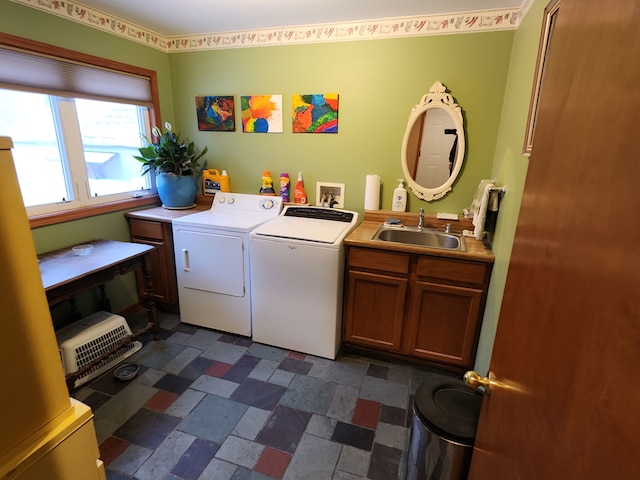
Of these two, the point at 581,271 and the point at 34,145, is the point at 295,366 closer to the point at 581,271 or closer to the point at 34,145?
the point at 581,271

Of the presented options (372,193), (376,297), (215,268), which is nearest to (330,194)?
(372,193)

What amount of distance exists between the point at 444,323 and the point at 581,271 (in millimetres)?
1837

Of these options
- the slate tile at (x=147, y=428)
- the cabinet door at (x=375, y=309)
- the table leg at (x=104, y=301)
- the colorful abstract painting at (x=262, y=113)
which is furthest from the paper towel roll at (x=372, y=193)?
the table leg at (x=104, y=301)

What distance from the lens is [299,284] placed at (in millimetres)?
2324

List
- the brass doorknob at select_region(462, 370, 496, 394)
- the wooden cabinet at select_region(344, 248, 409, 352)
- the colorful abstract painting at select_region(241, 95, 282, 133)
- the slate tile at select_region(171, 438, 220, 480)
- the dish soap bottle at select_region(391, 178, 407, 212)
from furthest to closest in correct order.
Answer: the colorful abstract painting at select_region(241, 95, 282, 133)
the dish soap bottle at select_region(391, 178, 407, 212)
the wooden cabinet at select_region(344, 248, 409, 352)
the slate tile at select_region(171, 438, 220, 480)
the brass doorknob at select_region(462, 370, 496, 394)

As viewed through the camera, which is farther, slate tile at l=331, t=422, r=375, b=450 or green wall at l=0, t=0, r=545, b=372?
green wall at l=0, t=0, r=545, b=372

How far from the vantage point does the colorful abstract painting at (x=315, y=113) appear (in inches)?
105

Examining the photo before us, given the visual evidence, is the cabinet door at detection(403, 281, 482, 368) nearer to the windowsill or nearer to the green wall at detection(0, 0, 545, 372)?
the green wall at detection(0, 0, 545, 372)

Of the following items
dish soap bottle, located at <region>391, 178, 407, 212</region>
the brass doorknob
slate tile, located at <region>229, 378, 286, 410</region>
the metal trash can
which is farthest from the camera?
dish soap bottle, located at <region>391, 178, 407, 212</region>

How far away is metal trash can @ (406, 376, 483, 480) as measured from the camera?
1246 mm

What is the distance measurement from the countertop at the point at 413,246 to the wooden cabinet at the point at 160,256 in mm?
1572

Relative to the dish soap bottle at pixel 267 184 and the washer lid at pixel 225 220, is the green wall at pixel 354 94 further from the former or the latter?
the washer lid at pixel 225 220

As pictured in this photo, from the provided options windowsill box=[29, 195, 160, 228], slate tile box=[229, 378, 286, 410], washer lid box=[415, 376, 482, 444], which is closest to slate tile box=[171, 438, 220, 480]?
slate tile box=[229, 378, 286, 410]

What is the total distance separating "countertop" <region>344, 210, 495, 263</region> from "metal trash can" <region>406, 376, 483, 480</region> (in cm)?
82
